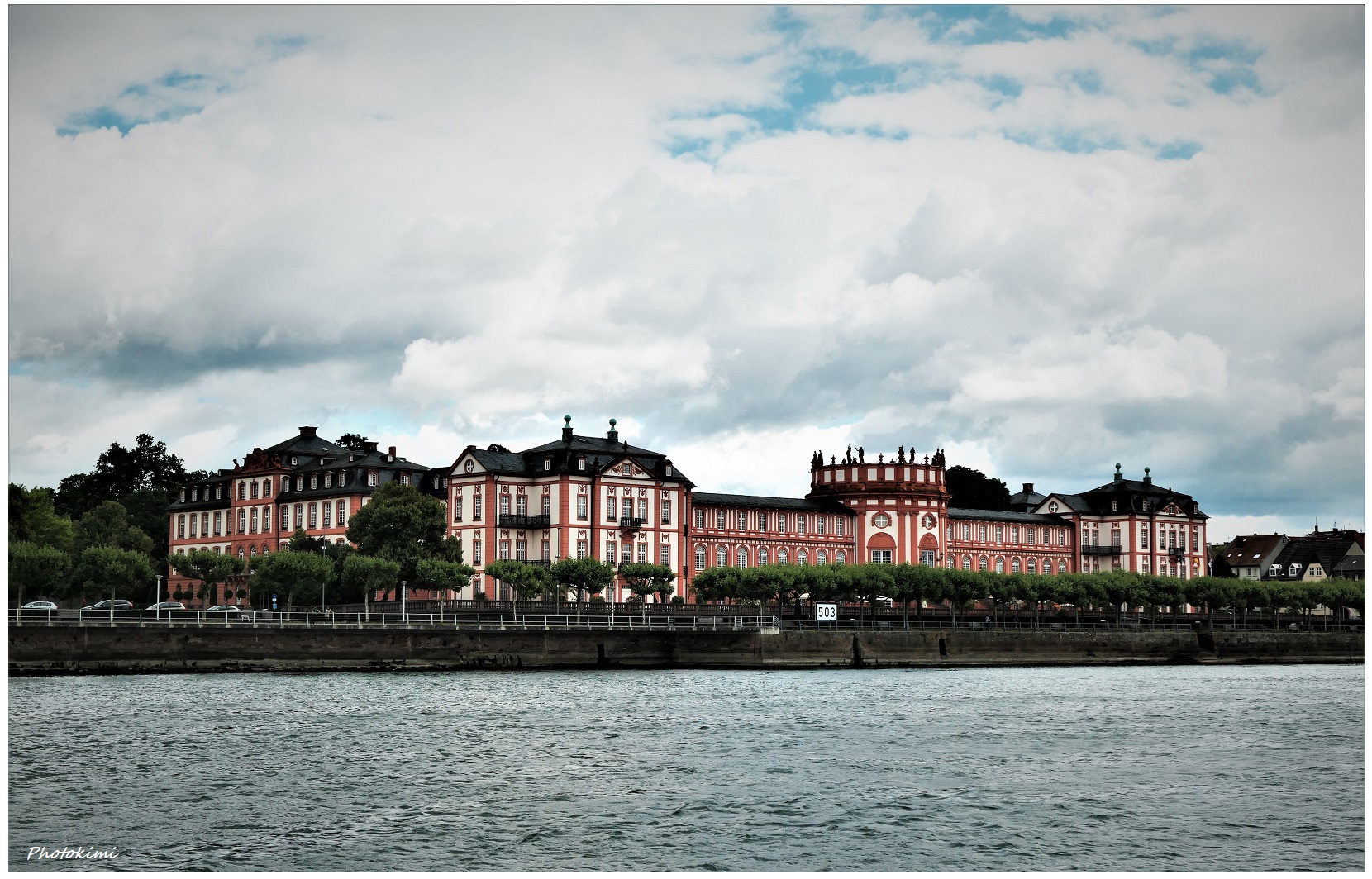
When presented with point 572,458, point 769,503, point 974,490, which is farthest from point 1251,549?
point 572,458

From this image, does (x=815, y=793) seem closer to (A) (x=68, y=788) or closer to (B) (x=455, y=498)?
(A) (x=68, y=788)

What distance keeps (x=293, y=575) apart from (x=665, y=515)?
22.8 m

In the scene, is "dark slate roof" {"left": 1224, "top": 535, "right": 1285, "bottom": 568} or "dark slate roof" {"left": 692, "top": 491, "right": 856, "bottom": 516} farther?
"dark slate roof" {"left": 1224, "top": 535, "right": 1285, "bottom": 568}

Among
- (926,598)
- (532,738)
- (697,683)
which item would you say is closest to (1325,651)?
(926,598)

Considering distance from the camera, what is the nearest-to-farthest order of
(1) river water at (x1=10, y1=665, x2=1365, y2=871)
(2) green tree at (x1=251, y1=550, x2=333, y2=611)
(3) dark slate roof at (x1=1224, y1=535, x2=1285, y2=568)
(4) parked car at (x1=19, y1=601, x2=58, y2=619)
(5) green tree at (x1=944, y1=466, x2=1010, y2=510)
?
1. (1) river water at (x1=10, y1=665, x2=1365, y2=871)
2. (4) parked car at (x1=19, y1=601, x2=58, y2=619)
3. (2) green tree at (x1=251, y1=550, x2=333, y2=611)
4. (5) green tree at (x1=944, y1=466, x2=1010, y2=510)
5. (3) dark slate roof at (x1=1224, y1=535, x2=1285, y2=568)

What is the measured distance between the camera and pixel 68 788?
31.1 metres

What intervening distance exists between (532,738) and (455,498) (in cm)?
6082

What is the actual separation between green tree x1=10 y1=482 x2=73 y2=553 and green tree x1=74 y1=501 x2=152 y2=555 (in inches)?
40.4

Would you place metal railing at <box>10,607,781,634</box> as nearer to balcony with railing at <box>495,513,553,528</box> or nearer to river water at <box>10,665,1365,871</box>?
river water at <box>10,665,1365,871</box>

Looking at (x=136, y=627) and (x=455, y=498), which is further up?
(x=455, y=498)

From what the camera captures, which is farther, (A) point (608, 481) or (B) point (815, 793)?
(A) point (608, 481)

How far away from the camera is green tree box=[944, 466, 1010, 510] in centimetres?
13800

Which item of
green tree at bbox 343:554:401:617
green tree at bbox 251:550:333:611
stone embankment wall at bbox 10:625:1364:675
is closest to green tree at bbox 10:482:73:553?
green tree at bbox 251:550:333:611

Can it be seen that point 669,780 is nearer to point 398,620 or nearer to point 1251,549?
point 398,620
